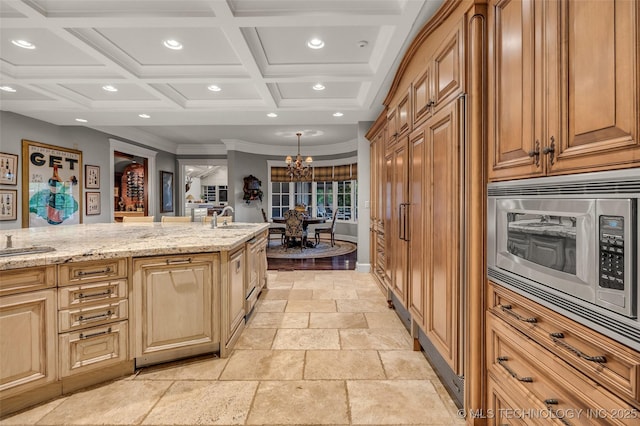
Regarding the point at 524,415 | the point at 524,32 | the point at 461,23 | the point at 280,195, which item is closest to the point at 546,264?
the point at 524,415

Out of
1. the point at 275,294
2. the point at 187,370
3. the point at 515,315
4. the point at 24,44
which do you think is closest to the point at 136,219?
the point at 24,44

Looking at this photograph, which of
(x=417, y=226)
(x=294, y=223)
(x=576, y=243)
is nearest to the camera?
(x=576, y=243)

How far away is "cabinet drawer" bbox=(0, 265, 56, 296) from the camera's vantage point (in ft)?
5.25

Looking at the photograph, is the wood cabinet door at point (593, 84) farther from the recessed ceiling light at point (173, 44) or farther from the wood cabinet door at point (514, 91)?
the recessed ceiling light at point (173, 44)

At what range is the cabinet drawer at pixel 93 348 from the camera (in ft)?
5.89

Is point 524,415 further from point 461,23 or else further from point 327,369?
point 461,23

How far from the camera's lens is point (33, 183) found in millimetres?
4582

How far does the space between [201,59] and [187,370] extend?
298 cm

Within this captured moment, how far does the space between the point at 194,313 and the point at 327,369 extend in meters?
1.06

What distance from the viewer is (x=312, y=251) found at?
273 inches

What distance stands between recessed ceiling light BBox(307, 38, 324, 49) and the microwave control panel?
2.64 metres

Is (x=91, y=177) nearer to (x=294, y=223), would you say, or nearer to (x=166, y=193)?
(x=166, y=193)

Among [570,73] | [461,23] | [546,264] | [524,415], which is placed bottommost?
[524,415]

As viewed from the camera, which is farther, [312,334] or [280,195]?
[280,195]
